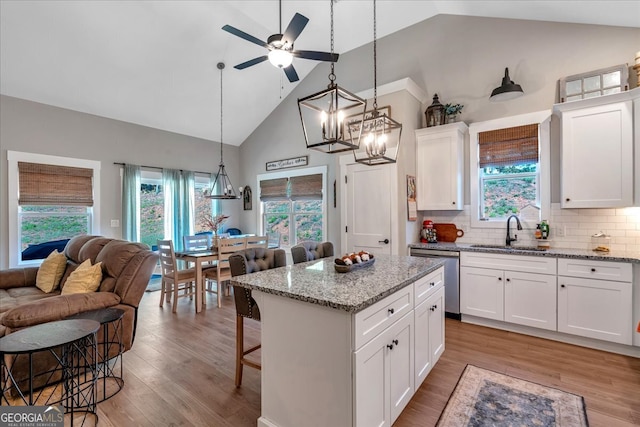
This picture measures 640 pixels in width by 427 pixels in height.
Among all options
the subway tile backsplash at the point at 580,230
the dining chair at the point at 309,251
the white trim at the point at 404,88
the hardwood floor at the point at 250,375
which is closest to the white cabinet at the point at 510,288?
the hardwood floor at the point at 250,375

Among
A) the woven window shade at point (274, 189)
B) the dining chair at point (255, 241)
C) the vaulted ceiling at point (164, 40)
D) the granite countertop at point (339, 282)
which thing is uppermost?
the vaulted ceiling at point (164, 40)

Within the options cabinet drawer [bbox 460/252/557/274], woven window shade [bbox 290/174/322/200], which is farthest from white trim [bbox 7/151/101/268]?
cabinet drawer [bbox 460/252/557/274]

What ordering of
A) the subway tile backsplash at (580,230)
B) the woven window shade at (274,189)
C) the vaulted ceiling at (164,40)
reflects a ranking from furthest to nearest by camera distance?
1. the woven window shade at (274,189)
2. the vaulted ceiling at (164,40)
3. the subway tile backsplash at (580,230)

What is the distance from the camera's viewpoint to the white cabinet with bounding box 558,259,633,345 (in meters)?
2.78

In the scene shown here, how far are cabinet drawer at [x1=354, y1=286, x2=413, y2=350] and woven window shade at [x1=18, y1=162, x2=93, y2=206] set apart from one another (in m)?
5.33

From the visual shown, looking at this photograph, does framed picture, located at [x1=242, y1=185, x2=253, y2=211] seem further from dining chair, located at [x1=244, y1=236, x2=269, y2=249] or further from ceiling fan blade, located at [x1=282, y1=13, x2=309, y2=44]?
ceiling fan blade, located at [x1=282, y1=13, x2=309, y2=44]

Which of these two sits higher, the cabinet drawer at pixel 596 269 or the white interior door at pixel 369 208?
the white interior door at pixel 369 208

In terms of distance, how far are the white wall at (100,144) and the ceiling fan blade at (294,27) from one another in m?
4.05

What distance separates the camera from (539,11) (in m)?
3.36

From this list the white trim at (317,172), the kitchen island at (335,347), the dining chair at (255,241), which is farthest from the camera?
the white trim at (317,172)

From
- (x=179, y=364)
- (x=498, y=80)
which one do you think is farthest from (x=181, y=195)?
(x=498, y=80)

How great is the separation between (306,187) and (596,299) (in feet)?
14.5

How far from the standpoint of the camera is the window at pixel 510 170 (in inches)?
141

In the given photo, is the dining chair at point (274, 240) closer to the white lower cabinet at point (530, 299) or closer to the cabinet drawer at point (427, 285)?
the cabinet drawer at point (427, 285)
